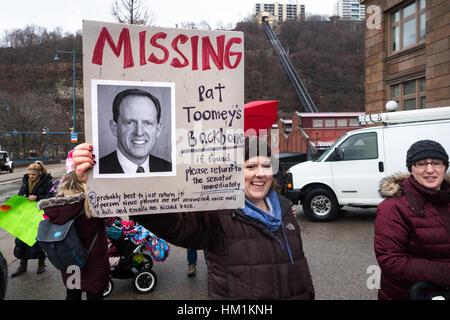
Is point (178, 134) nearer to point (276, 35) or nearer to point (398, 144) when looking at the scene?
point (398, 144)

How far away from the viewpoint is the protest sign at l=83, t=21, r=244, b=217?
1278mm

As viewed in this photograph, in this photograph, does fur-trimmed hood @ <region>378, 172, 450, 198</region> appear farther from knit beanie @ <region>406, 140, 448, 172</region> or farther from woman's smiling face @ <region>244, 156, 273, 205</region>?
woman's smiling face @ <region>244, 156, 273, 205</region>

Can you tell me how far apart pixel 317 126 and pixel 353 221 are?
27.1 meters

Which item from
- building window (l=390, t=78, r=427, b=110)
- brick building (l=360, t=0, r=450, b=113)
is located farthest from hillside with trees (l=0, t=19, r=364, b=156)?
building window (l=390, t=78, r=427, b=110)

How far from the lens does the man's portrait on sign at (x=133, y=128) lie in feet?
4.18

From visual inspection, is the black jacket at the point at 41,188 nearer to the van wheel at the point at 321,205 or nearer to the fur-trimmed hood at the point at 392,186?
the fur-trimmed hood at the point at 392,186

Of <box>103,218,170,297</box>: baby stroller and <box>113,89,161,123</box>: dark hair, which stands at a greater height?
<box>113,89,161,123</box>: dark hair

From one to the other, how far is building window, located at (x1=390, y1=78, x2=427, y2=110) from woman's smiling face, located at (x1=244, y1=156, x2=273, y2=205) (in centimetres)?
1288

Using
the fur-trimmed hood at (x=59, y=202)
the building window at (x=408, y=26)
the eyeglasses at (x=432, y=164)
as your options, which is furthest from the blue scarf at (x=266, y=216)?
the building window at (x=408, y=26)

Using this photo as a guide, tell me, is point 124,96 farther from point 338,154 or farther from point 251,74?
point 251,74

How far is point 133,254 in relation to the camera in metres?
3.94

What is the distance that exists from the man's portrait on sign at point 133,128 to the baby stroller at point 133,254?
2.81 metres

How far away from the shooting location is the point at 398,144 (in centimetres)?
683
